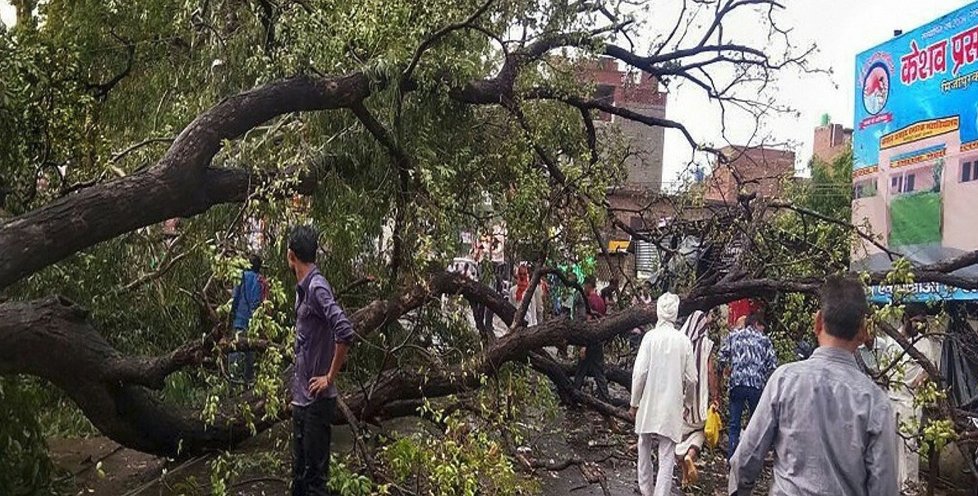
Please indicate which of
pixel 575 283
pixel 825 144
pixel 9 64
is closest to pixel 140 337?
pixel 9 64

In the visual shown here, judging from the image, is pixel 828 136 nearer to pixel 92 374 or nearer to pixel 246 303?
pixel 246 303

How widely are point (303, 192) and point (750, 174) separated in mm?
4867

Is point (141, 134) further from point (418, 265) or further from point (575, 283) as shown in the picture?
point (575, 283)

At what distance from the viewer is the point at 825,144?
34594 millimetres

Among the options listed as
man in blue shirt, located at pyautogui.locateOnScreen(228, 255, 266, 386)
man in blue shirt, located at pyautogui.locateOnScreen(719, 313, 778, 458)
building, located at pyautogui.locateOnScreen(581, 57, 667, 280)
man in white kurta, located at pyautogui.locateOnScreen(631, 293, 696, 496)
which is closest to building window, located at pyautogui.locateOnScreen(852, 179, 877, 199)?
building, located at pyautogui.locateOnScreen(581, 57, 667, 280)

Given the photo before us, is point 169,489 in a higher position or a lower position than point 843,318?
lower

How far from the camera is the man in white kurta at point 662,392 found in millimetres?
5969

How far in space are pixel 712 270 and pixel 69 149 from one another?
555 centimetres

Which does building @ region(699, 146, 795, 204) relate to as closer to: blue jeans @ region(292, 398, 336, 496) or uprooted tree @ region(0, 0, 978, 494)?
uprooted tree @ region(0, 0, 978, 494)

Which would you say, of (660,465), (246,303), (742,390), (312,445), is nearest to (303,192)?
(246,303)

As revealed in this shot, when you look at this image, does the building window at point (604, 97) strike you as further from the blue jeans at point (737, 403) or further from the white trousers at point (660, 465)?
the white trousers at point (660, 465)

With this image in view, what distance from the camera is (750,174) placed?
9.02 metres

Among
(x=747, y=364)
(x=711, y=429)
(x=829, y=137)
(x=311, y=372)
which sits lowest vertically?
(x=711, y=429)

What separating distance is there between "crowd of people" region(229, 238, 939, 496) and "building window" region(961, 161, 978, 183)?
1.40 m
